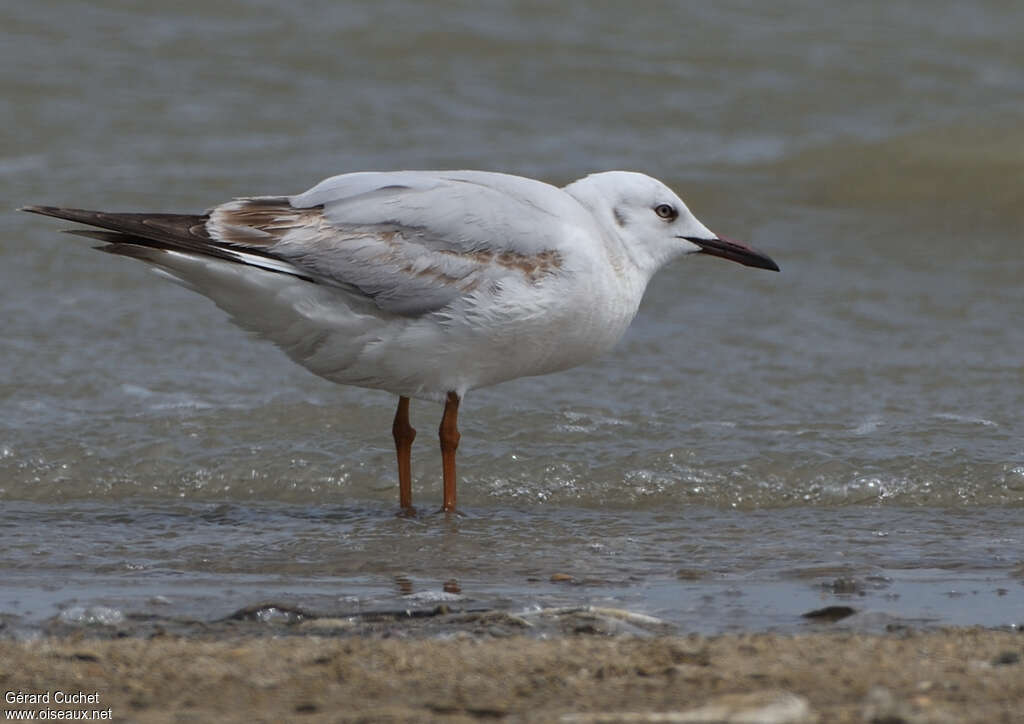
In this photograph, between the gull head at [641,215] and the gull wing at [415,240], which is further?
the gull head at [641,215]

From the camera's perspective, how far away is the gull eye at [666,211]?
18.9ft

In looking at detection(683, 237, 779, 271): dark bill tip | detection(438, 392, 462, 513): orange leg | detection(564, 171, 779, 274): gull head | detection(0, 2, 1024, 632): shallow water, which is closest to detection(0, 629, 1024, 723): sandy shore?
detection(0, 2, 1024, 632): shallow water

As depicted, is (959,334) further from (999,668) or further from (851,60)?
(851,60)

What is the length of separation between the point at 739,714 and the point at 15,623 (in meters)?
1.91

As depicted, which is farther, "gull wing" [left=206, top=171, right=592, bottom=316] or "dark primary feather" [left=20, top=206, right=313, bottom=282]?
"gull wing" [left=206, top=171, right=592, bottom=316]

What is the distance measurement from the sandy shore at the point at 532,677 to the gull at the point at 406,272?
1729 millimetres

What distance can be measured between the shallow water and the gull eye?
37.7 inches

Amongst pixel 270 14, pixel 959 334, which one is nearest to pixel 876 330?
pixel 959 334

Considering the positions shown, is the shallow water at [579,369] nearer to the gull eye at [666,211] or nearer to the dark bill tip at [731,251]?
the dark bill tip at [731,251]

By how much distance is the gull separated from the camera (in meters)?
5.22

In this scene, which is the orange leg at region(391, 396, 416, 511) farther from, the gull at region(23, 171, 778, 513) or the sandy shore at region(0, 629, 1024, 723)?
the sandy shore at region(0, 629, 1024, 723)

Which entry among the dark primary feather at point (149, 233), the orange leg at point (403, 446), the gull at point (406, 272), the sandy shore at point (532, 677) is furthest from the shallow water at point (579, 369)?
the dark primary feather at point (149, 233)

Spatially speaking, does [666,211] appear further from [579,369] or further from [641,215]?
[579,369]

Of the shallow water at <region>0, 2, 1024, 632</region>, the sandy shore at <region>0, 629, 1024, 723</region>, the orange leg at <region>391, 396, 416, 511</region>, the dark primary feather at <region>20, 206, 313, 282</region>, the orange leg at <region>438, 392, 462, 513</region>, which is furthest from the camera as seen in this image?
the orange leg at <region>391, 396, 416, 511</region>
